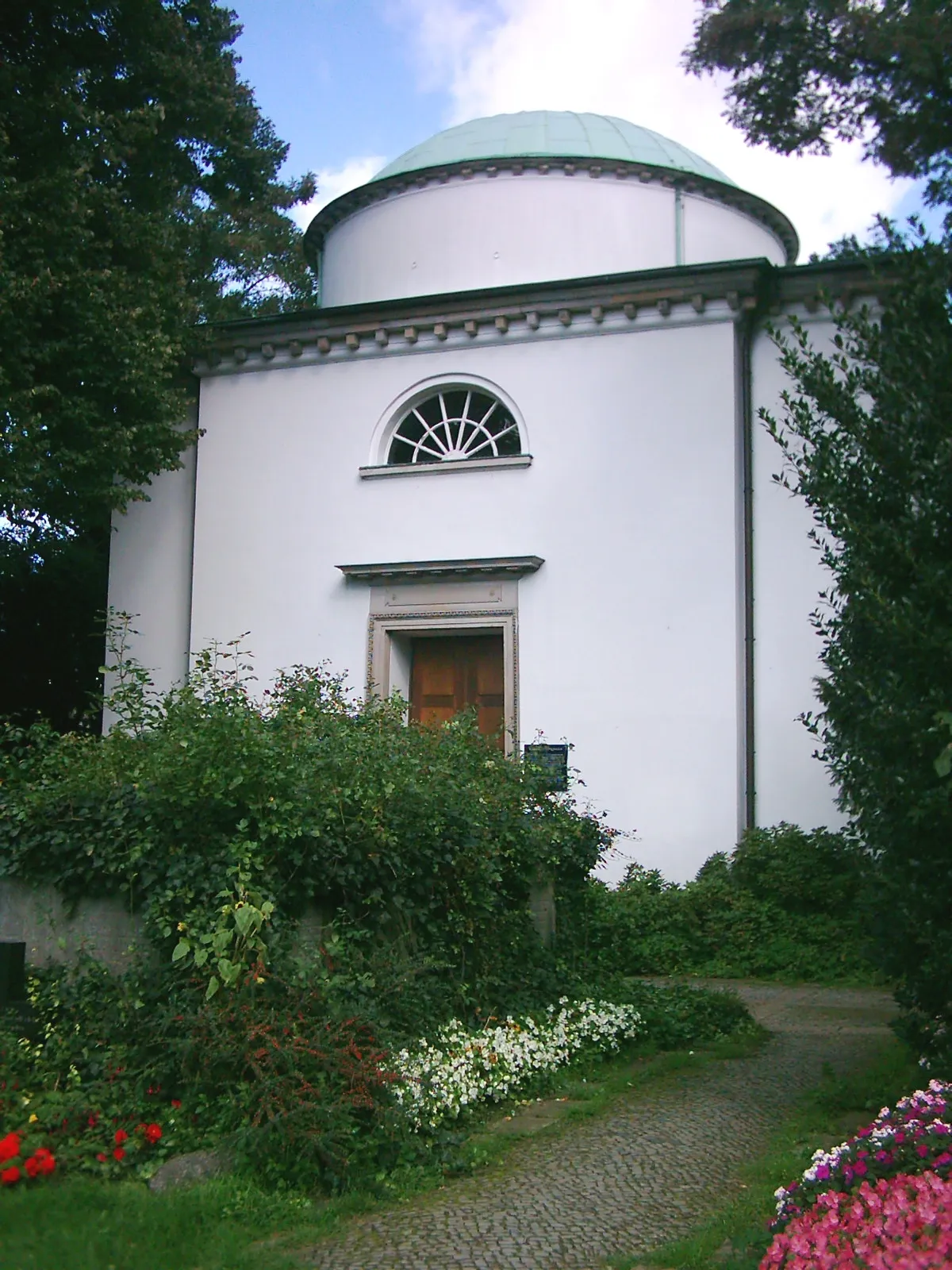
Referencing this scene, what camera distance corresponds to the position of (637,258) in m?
Answer: 17.5

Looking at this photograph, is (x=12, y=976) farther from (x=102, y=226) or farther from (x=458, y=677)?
(x=102, y=226)

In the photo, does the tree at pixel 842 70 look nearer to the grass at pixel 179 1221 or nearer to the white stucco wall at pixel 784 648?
the white stucco wall at pixel 784 648

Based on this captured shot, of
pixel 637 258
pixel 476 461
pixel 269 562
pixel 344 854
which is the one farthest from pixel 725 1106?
pixel 637 258

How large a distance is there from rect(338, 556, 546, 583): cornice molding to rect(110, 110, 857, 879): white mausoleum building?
0.03 metres

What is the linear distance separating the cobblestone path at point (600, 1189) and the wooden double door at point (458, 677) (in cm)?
785

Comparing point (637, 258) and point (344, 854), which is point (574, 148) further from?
point (344, 854)

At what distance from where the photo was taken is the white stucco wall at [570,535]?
13906 mm

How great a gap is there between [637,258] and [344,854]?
1302cm

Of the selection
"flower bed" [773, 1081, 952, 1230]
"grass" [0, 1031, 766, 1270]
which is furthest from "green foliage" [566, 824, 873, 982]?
"flower bed" [773, 1081, 952, 1230]

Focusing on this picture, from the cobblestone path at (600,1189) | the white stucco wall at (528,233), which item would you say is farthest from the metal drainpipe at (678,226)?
the cobblestone path at (600,1189)

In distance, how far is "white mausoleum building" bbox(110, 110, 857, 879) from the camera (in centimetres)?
1388

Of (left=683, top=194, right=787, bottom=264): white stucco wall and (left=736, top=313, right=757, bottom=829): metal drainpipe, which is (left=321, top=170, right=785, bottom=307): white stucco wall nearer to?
(left=683, top=194, right=787, bottom=264): white stucco wall

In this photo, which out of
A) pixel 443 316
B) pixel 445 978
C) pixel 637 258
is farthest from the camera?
pixel 637 258

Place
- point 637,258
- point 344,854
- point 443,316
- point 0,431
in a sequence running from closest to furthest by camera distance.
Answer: point 344,854, point 0,431, point 443,316, point 637,258
